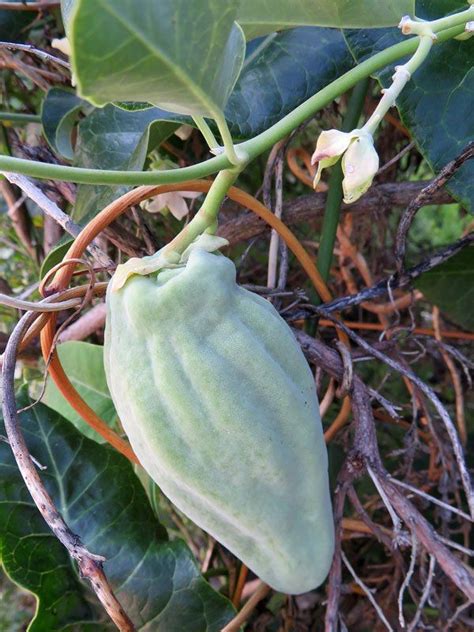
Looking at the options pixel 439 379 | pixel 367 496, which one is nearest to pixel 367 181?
pixel 367 496

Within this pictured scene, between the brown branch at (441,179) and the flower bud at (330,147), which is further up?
the flower bud at (330,147)

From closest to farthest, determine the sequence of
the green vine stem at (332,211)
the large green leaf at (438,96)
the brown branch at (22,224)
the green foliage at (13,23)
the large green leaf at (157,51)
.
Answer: the large green leaf at (157,51) → the large green leaf at (438,96) → the green vine stem at (332,211) → the green foliage at (13,23) → the brown branch at (22,224)

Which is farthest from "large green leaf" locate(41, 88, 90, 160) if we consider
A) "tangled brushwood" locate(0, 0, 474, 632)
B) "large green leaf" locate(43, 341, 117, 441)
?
"large green leaf" locate(43, 341, 117, 441)

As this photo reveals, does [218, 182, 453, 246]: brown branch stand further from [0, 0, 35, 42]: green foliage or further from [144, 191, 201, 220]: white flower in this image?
[0, 0, 35, 42]: green foliage

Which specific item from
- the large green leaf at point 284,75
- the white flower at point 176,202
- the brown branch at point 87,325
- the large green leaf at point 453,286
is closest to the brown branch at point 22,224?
the brown branch at point 87,325

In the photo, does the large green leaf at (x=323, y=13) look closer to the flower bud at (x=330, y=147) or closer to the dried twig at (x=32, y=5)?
the flower bud at (x=330, y=147)

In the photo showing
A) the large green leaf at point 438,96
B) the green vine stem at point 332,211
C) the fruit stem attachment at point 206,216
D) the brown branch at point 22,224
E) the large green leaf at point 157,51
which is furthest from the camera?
the brown branch at point 22,224
